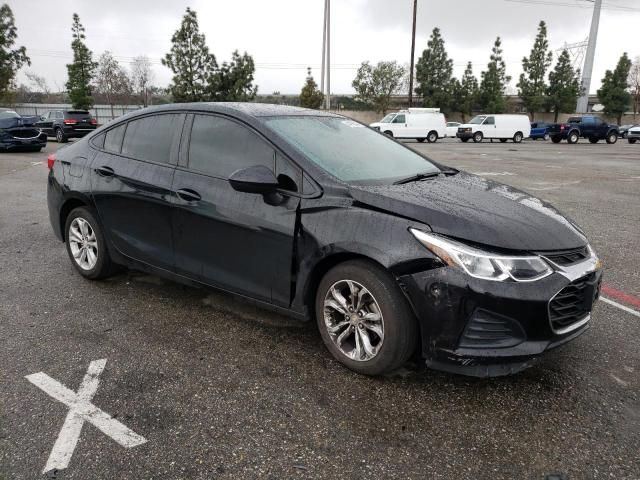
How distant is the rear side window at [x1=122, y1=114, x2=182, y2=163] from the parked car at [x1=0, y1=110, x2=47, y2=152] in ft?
50.9

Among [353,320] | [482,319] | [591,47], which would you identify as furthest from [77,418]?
[591,47]

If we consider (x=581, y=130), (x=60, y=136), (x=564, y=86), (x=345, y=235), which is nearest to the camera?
(x=345, y=235)

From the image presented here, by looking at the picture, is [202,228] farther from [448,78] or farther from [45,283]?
[448,78]

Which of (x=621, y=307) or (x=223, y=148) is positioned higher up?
(x=223, y=148)

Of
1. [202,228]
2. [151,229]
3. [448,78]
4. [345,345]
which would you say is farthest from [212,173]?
[448,78]

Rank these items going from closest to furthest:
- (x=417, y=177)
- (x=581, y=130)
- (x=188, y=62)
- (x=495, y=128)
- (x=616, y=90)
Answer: (x=417, y=177), (x=188, y=62), (x=581, y=130), (x=495, y=128), (x=616, y=90)

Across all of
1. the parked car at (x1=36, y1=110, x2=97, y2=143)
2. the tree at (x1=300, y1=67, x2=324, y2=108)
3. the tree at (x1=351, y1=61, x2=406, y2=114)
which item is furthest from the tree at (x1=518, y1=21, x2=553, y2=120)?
the parked car at (x1=36, y1=110, x2=97, y2=143)

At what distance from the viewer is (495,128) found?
1346 inches

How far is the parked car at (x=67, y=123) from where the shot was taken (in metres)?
22.5

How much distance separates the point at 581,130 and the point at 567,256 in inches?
1382

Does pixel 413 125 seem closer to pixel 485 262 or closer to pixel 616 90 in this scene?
pixel 485 262

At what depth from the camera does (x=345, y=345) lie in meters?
3.01

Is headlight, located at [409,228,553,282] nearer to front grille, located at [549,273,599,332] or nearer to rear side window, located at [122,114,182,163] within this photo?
front grille, located at [549,273,599,332]

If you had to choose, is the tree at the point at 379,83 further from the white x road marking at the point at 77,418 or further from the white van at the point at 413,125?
the white x road marking at the point at 77,418
